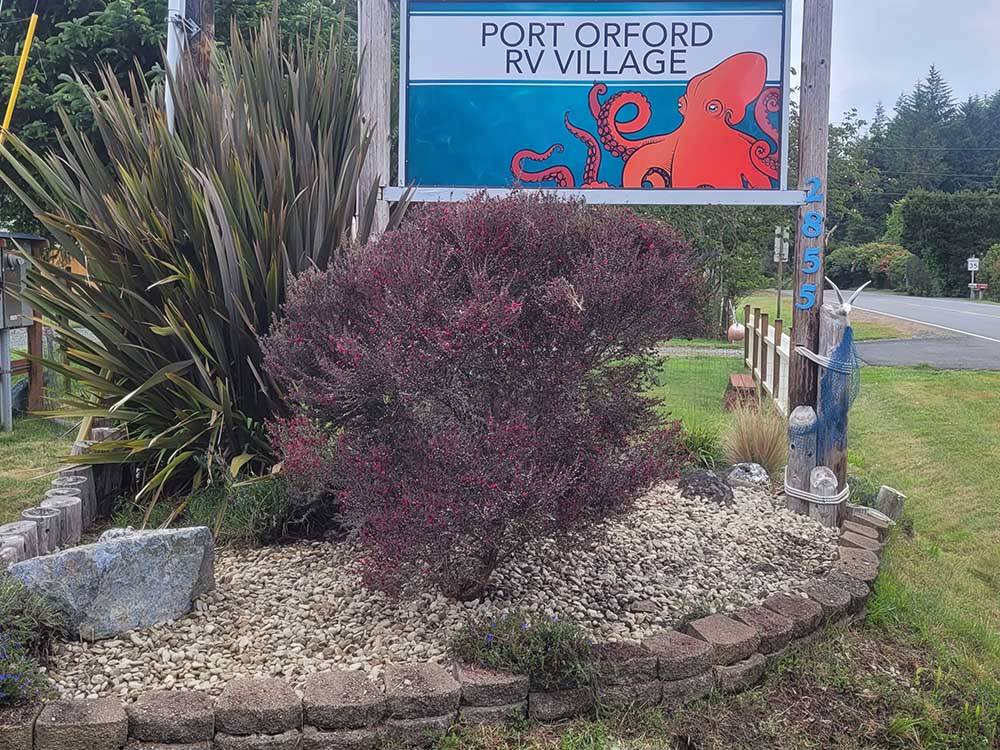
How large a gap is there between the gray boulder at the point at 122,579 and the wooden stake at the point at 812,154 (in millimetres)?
3212

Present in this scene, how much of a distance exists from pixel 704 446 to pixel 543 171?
6.77 ft

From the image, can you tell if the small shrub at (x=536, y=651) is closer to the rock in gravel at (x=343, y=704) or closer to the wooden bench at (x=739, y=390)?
the rock in gravel at (x=343, y=704)

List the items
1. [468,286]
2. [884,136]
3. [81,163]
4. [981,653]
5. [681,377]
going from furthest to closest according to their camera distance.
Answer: [884,136]
[681,377]
[81,163]
[981,653]
[468,286]

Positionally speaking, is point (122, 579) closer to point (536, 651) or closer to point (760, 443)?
point (536, 651)

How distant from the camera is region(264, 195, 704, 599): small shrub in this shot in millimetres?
3047

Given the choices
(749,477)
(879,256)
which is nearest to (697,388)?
(749,477)

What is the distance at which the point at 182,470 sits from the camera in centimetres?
481

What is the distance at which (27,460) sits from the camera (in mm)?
6746

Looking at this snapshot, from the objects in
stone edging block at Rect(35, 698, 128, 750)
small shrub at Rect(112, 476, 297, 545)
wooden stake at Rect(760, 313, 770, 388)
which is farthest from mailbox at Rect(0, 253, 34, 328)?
wooden stake at Rect(760, 313, 770, 388)

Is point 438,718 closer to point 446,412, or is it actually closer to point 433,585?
point 433,585

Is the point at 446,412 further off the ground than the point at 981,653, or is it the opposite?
the point at 446,412

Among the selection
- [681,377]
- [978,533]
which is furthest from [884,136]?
[978,533]

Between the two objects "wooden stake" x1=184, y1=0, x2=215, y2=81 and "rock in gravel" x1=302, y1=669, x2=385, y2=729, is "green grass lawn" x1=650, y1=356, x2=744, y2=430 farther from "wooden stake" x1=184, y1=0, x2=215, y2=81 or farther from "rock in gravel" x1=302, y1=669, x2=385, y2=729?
"rock in gravel" x1=302, y1=669, x2=385, y2=729

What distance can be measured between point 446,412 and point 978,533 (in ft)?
13.0
